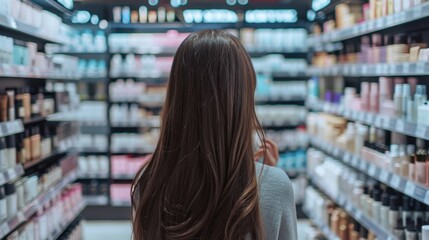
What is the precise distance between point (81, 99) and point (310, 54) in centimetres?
287

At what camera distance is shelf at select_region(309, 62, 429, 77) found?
106 inches

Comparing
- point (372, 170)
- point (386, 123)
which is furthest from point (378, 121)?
point (372, 170)

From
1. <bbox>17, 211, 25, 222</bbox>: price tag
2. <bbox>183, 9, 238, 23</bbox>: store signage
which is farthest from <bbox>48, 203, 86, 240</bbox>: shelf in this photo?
<bbox>183, 9, 238, 23</bbox>: store signage

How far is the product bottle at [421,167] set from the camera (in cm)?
264

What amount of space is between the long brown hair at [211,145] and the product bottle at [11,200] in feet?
5.95

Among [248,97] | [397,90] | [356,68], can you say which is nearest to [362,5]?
[356,68]

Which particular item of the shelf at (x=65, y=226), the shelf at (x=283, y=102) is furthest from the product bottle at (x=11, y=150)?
the shelf at (x=283, y=102)

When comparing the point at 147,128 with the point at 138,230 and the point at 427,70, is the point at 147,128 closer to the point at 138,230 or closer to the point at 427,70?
the point at 427,70

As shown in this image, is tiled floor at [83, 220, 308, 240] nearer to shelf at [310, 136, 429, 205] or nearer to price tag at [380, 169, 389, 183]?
shelf at [310, 136, 429, 205]

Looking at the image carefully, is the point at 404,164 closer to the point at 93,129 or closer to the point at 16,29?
the point at 16,29

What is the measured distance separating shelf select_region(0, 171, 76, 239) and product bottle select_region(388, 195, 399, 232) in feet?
6.72

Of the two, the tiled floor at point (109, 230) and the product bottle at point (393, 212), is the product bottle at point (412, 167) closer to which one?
the product bottle at point (393, 212)

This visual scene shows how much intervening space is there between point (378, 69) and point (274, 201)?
6.80 ft

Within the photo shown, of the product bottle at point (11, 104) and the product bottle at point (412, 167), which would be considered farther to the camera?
the product bottle at point (11, 104)
